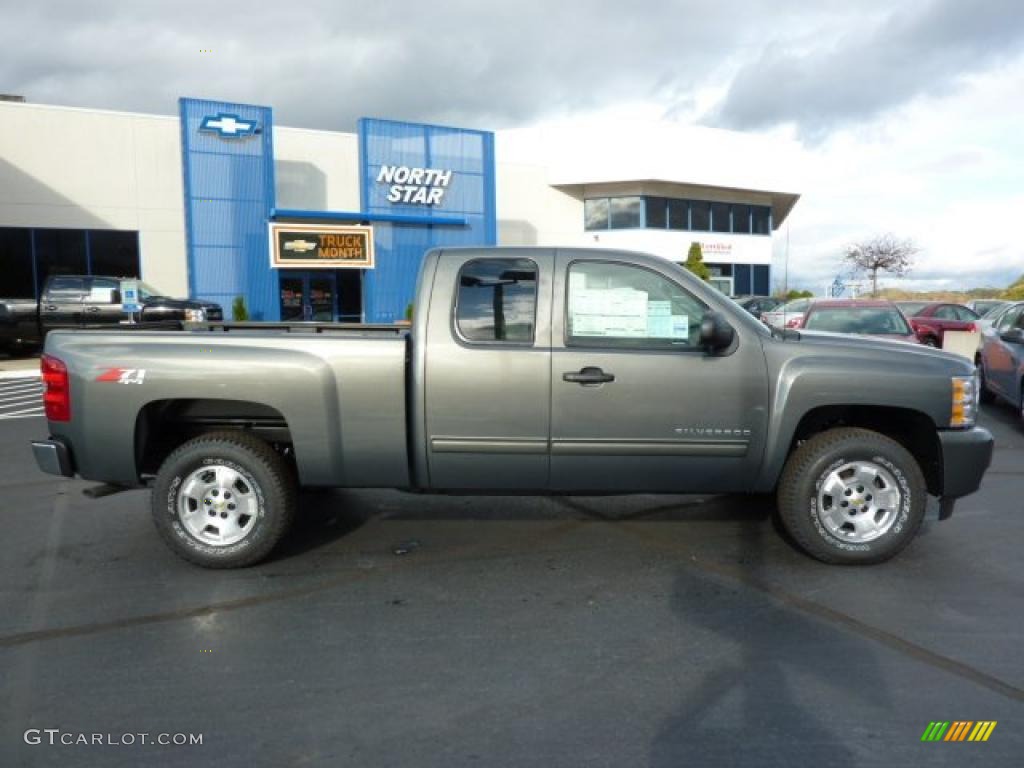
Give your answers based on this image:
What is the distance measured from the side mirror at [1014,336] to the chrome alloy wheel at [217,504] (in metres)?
8.55

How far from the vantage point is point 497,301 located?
486 centimetres

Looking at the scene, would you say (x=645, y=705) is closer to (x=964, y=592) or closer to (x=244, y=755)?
(x=244, y=755)

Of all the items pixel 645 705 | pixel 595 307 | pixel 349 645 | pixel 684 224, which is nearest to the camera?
pixel 645 705

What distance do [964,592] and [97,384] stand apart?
4.97 m

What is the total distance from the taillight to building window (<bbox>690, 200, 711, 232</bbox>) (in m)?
39.3

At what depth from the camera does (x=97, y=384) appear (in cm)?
476

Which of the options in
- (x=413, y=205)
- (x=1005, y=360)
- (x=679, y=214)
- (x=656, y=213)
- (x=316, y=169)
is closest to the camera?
(x=1005, y=360)

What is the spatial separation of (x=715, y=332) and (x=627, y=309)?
56 cm

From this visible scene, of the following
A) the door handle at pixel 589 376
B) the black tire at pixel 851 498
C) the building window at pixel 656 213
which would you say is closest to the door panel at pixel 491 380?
the door handle at pixel 589 376

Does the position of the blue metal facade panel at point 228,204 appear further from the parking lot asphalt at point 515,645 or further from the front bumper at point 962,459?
the front bumper at point 962,459

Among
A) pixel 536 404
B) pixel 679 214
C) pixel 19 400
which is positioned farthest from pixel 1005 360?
pixel 679 214

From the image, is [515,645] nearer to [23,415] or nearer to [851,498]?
[851,498]

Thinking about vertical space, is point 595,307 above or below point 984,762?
above

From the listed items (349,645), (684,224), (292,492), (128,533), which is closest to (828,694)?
(349,645)
